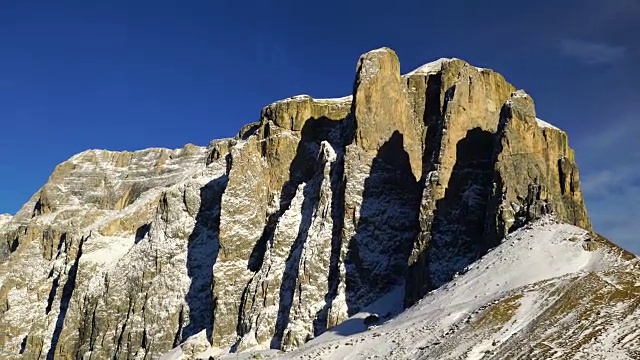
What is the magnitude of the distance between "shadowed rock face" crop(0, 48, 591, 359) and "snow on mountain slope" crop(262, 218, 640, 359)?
12.4 metres

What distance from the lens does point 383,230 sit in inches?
3809

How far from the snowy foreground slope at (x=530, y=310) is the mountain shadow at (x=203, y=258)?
53383 mm

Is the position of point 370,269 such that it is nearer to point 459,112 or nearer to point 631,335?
point 459,112

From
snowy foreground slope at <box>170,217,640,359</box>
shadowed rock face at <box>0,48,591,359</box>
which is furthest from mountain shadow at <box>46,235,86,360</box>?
snowy foreground slope at <box>170,217,640,359</box>

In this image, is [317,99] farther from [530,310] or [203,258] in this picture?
[530,310]

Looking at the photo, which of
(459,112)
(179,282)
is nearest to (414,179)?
(459,112)

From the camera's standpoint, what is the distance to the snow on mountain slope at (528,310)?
44312 millimetres

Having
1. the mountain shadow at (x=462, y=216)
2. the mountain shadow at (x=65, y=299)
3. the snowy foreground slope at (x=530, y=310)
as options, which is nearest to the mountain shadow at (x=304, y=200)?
the mountain shadow at (x=462, y=216)

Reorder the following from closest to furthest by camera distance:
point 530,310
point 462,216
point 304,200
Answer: point 530,310 → point 462,216 → point 304,200

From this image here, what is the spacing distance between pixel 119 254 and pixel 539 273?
326 ft

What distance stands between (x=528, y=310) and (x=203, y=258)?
81.3 m

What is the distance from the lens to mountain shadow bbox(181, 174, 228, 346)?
116 meters

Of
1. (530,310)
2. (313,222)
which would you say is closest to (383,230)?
(313,222)

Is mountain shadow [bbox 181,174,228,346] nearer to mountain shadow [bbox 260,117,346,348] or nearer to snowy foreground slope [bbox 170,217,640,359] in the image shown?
mountain shadow [bbox 260,117,346,348]
